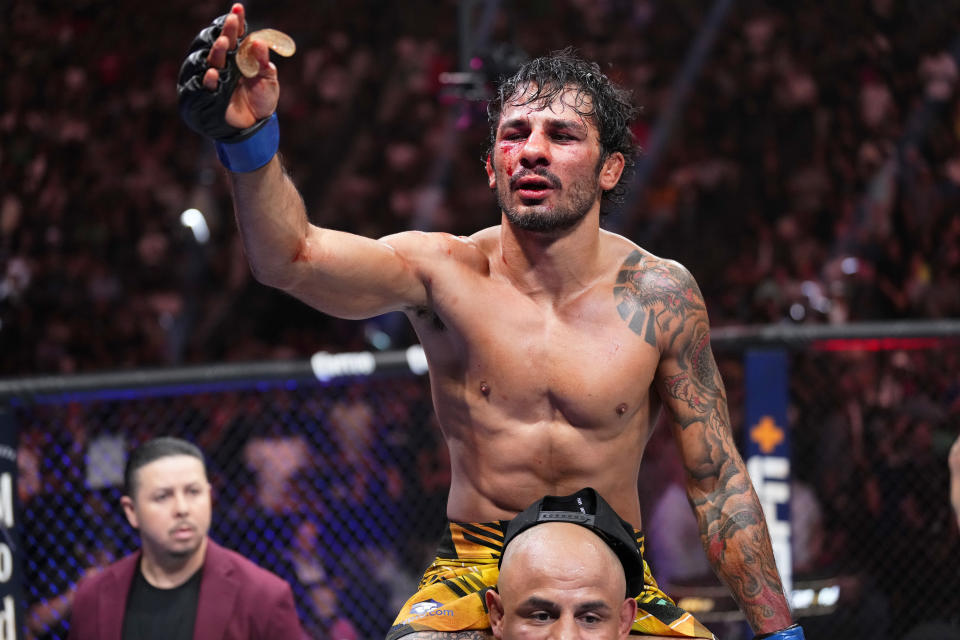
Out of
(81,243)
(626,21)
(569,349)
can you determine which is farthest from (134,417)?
(626,21)

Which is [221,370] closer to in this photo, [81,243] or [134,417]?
[134,417]

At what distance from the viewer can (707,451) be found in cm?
198

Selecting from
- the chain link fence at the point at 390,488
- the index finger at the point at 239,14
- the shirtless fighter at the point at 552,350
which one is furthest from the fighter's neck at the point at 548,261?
the chain link fence at the point at 390,488

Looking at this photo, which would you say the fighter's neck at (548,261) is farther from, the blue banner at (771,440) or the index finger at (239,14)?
the blue banner at (771,440)

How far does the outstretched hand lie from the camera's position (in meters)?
1.46

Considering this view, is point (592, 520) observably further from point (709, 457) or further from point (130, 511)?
point (130, 511)

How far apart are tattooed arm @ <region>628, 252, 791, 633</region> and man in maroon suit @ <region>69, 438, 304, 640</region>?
1.14m

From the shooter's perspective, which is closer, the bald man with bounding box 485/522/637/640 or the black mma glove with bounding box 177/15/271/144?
the black mma glove with bounding box 177/15/271/144

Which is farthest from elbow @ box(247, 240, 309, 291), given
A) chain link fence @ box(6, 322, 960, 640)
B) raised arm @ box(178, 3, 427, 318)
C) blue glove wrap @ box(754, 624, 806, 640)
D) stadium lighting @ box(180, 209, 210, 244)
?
stadium lighting @ box(180, 209, 210, 244)

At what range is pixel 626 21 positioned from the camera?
20.0 ft

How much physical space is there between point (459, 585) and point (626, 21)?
477cm

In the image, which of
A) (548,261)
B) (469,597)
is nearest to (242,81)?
(548,261)

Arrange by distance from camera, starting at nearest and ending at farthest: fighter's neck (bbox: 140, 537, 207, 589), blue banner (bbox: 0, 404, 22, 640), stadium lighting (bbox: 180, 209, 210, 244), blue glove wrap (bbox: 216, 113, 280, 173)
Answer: blue glove wrap (bbox: 216, 113, 280, 173) < blue banner (bbox: 0, 404, 22, 640) < fighter's neck (bbox: 140, 537, 207, 589) < stadium lighting (bbox: 180, 209, 210, 244)

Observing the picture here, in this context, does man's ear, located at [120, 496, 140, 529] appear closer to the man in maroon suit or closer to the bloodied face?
the man in maroon suit
